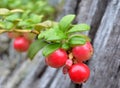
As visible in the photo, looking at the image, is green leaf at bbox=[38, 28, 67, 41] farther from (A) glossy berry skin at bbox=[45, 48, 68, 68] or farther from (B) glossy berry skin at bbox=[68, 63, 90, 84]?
(B) glossy berry skin at bbox=[68, 63, 90, 84]

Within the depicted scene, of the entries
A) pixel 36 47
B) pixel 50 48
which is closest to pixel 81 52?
pixel 50 48

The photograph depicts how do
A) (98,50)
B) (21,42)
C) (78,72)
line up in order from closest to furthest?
(78,72)
(98,50)
(21,42)

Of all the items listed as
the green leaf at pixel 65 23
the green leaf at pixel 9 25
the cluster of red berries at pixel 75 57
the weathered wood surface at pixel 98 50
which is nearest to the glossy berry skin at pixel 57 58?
the cluster of red berries at pixel 75 57

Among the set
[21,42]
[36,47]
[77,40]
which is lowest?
[21,42]

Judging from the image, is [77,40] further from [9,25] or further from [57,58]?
[9,25]

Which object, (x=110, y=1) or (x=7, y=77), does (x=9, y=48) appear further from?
(x=110, y=1)

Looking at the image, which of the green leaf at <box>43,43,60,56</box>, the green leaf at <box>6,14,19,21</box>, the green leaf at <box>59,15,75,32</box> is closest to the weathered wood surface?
the green leaf at <box>59,15,75,32</box>

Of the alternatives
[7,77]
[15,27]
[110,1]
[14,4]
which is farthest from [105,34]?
[7,77]
